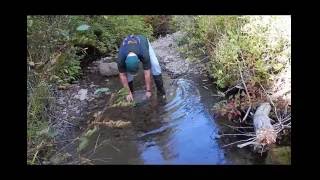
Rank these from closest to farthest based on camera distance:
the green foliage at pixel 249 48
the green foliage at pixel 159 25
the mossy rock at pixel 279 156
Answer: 1. the mossy rock at pixel 279 156
2. the green foliage at pixel 249 48
3. the green foliage at pixel 159 25

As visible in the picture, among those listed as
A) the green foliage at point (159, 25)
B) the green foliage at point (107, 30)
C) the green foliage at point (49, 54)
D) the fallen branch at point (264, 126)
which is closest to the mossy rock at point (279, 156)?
the fallen branch at point (264, 126)

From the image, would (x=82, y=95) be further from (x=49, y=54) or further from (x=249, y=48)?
(x=249, y=48)

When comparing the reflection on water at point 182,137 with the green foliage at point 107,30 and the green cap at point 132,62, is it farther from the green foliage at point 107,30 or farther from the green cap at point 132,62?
the green foliage at point 107,30

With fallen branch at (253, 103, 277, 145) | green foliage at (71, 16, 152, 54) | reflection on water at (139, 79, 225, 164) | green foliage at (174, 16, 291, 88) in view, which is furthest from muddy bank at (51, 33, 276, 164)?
green foliage at (71, 16, 152, 54)

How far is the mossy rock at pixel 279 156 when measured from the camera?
2.98m

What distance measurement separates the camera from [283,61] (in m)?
3.71

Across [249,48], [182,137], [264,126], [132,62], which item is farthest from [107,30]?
[264,126]

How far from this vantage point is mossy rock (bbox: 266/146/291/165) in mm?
2980

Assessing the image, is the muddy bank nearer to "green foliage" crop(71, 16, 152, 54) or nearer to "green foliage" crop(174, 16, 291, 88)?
"green foliage" crop(174, 16, 291, 88)

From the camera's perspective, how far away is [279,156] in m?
3.03

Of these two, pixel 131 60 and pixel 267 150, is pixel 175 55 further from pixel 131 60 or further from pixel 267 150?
pixel 267 150
